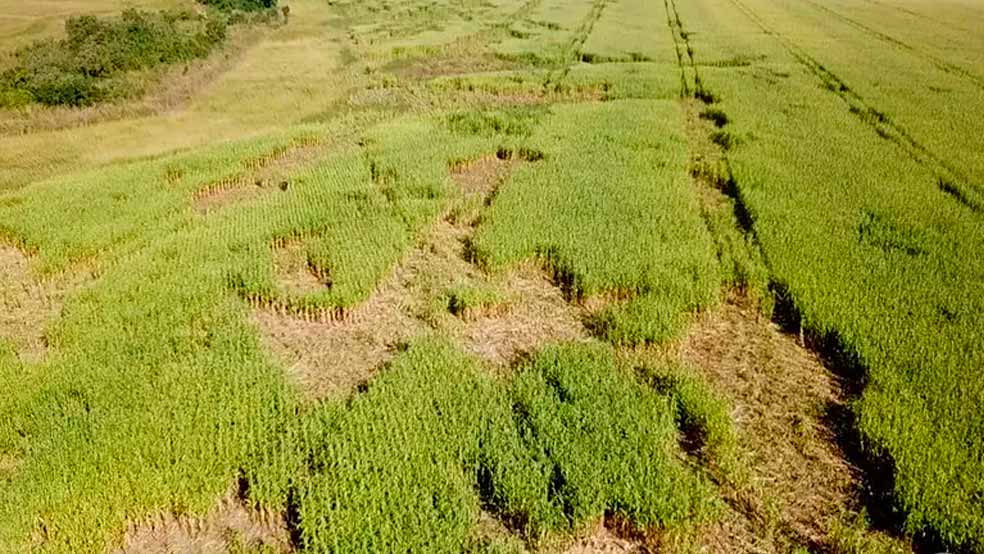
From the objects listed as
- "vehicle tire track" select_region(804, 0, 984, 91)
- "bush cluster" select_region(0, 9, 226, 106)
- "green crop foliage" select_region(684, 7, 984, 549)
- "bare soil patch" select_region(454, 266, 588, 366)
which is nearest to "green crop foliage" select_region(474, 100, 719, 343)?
"bare soil patch" select_region(454, 266, 588, 366)

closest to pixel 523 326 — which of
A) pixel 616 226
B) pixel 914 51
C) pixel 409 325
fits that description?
pixel 409 325

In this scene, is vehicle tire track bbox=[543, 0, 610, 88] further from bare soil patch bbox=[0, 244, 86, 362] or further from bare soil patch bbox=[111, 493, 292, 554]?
bare soil patch bbox=[111, 493, 292, 554]

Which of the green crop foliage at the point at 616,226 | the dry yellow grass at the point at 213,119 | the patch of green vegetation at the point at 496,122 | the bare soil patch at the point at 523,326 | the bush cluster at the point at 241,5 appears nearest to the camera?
the bare soil patch at the point at 523,326

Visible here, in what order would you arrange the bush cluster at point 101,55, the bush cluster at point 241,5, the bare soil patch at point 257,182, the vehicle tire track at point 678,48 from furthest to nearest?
1. the bush cluster at point 241,5
2. the bush cluster at point 101,55
3. the vehicle tire track at point 678,48
4. the bare soil patch at point 257,182

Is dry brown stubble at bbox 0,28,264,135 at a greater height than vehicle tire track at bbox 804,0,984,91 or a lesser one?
lesser

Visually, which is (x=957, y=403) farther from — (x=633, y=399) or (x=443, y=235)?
(x=443, y=235)

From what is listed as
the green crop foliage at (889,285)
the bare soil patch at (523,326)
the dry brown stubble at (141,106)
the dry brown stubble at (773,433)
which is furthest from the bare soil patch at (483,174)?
the dry brown stubble at (141,106)

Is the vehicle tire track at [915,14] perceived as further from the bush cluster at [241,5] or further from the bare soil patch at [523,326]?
the bush cluster at [241,5]
